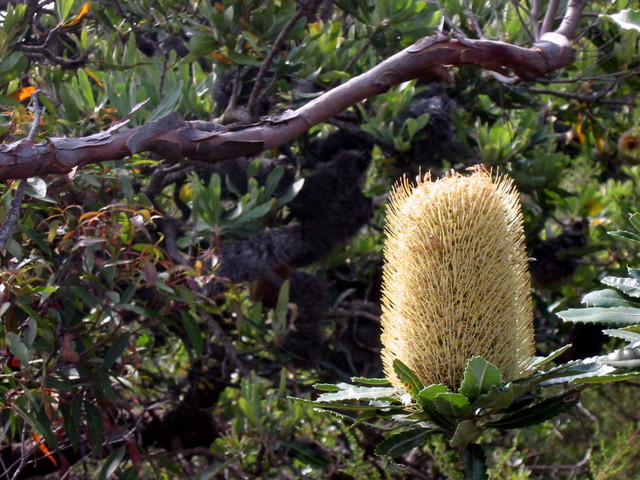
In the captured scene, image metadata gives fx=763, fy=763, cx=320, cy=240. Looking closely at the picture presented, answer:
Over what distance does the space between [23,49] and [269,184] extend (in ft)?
4.61

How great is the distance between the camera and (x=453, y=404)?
1.45 meters

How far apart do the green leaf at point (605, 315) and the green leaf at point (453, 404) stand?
0.34 meters

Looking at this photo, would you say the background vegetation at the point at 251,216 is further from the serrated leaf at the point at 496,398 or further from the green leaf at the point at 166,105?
the serrated leaf at the point at 496,398

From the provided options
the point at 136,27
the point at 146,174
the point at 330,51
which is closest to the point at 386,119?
the point at 330,51

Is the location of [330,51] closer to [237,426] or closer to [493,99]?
[493,99]

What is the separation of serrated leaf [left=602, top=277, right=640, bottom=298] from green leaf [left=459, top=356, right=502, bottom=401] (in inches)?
19.3

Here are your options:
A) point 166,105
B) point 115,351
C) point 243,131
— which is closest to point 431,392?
point 243,131

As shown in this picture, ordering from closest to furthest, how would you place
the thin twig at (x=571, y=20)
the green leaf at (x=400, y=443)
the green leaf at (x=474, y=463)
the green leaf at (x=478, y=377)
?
the green leaf at (x=478, y=377), the green leaf at (x=474, y=463), the green leaf at (x=400, y=443), the thin twig at (x=571, y=20)

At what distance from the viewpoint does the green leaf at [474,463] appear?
4.90 feet

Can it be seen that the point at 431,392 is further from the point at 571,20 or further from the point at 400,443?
the point at 571,20

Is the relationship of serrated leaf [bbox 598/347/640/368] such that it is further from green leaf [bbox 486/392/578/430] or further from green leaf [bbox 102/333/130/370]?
green leaf [bbox 102/333/130/370]

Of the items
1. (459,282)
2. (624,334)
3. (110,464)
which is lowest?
(110,464)

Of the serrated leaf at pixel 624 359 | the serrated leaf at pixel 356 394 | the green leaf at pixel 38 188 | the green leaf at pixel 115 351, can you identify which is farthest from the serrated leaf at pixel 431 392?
the green leaf at pixel 115 351

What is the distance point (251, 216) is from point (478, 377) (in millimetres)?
1911
